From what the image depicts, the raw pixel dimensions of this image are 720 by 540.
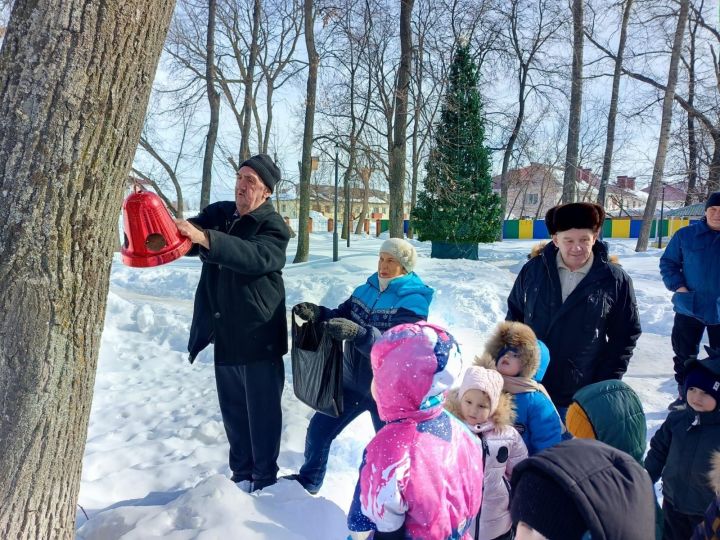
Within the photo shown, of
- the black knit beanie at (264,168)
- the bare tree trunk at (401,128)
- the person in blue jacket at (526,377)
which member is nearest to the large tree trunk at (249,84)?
the bare tree trunk at (401,128)

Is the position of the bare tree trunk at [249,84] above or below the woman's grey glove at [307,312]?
above

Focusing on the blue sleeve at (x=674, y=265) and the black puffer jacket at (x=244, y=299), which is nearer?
the black puffer jacket at (x=244, y=299)

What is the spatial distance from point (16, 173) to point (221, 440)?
2943 mm

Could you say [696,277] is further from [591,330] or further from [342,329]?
[342,329]

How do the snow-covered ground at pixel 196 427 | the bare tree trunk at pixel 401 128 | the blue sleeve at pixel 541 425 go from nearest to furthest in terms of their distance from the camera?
the snow-covered ground at pixel 196 427, the blue sleeve at pixel 541 425, the bare tree trunk at pixel 401 128

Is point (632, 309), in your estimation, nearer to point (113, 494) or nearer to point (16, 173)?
point (16, 173)

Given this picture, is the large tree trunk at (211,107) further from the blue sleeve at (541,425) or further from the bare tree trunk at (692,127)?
the bare tree trunk at (692,127)

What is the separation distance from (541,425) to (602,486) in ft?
5.08

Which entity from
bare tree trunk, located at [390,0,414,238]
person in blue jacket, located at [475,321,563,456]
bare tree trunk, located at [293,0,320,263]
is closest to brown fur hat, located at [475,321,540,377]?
person in blue jacket, located at [475,321,563,456]

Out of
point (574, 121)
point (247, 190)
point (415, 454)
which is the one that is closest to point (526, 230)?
point (574, 121)

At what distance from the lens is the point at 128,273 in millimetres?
12570

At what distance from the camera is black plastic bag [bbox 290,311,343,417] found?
3.04m

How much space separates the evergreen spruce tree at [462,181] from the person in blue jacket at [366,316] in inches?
516

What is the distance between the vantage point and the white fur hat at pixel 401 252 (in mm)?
3172
